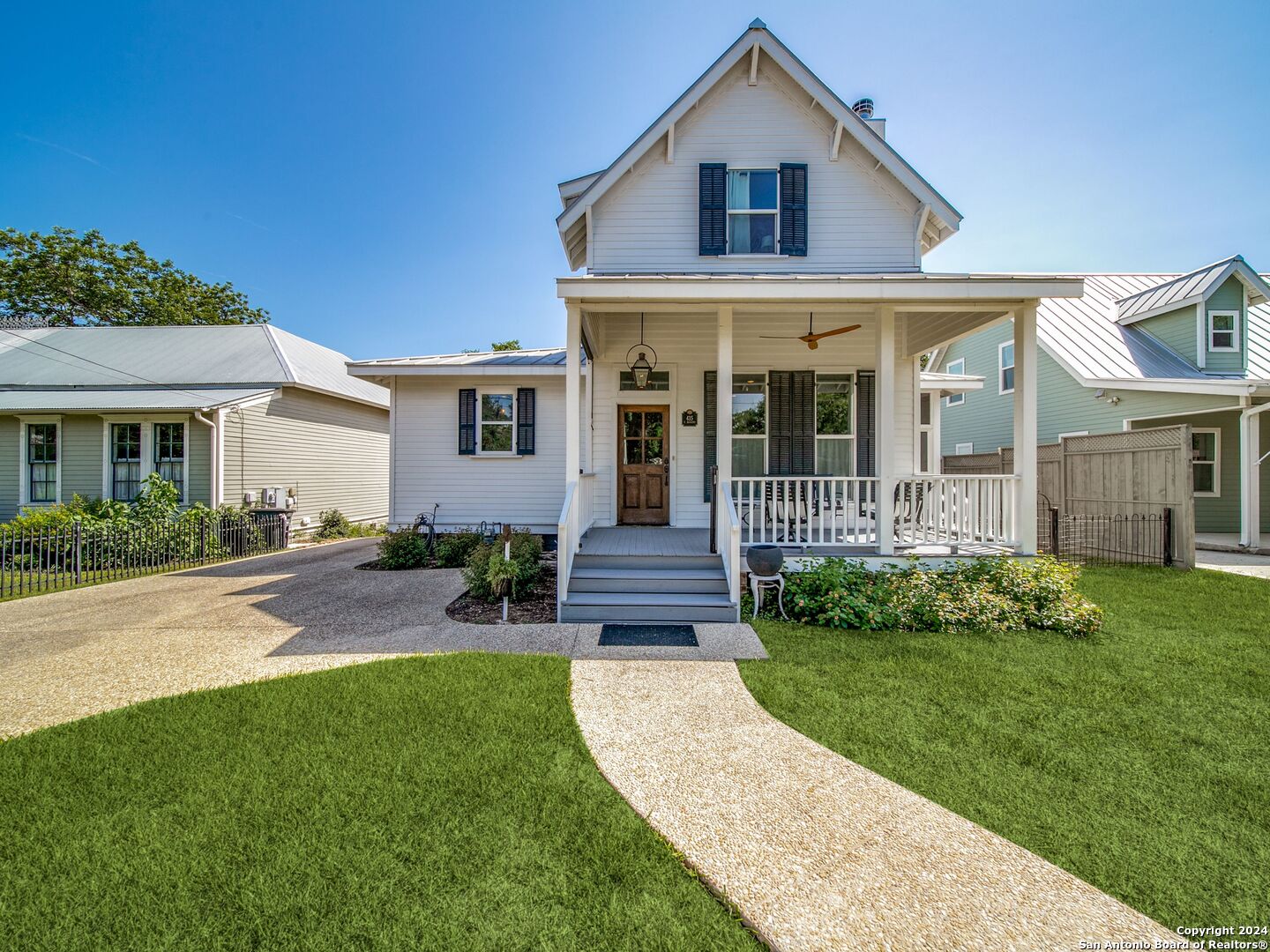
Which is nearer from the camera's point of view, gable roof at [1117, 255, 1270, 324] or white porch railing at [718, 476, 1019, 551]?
white porch railing at [718, 476, 1019, 551]

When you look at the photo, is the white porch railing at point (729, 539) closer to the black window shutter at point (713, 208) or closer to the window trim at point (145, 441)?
the black window shutter at point (713, 208)

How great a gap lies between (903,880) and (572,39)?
1316 cm

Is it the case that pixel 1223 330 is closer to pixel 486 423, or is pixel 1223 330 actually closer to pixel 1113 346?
pixel 1113 346

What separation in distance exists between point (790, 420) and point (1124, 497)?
7.59 meters

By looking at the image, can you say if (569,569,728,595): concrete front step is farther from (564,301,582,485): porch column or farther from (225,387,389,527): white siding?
(225,387,389,527): white siding

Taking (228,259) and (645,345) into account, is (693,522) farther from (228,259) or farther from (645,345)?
(228,259)

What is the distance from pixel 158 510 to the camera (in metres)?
11.3

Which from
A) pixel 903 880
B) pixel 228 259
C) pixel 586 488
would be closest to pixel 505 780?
pixel 903 880

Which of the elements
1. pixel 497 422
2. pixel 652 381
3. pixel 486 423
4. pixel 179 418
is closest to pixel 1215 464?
pixel 652 381

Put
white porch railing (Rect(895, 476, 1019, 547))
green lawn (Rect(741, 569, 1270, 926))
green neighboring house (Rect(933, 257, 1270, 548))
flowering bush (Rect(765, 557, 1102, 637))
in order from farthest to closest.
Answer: green neighboring house (Rect(933, 257, 1270, 548)) → white porch railing (Rect(895, 476, 1019, 547)) → flowering bush (Rect(765, 557, 1102, 637)) → green lawn (Rect(741, 569, 1270, 926))

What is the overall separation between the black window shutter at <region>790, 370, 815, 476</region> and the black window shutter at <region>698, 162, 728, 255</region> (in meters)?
2.58

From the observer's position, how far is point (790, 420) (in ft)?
29.7

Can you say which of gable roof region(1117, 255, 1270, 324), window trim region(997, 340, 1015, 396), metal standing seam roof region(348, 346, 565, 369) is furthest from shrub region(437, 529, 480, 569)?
gable roof region(1117, 255, 1270, 324)

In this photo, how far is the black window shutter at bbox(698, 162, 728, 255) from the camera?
857 cm
